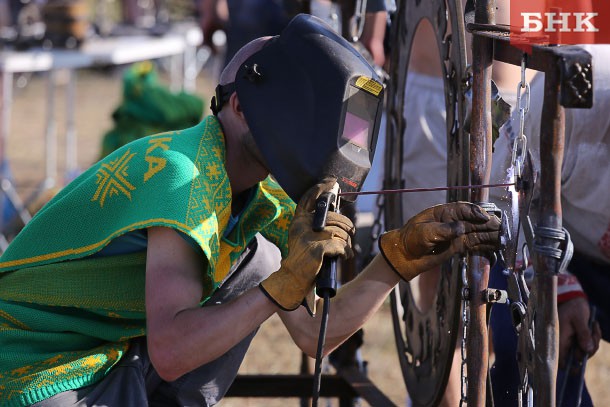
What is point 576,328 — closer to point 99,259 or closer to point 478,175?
point 478,175

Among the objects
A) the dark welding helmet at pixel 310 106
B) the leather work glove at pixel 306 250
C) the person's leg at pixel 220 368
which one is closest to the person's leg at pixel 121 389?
the person's leg at pixel 220 368

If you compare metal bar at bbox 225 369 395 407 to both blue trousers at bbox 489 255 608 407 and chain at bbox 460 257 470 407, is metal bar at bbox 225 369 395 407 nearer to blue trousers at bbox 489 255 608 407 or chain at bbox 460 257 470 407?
blue trousers at bbox 489 255 608 407

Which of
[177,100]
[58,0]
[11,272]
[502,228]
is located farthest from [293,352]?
[58,0]

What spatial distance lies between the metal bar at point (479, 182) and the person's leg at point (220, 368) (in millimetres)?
687

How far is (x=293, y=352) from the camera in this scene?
4582 mm

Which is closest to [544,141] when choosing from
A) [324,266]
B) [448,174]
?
[324,266]

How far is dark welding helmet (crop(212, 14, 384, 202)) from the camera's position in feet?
5.84

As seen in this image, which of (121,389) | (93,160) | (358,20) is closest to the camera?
(121,389)

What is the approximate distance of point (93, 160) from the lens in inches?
323

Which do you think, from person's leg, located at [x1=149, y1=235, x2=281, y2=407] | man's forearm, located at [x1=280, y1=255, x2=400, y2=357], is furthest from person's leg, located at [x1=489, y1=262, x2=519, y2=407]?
person's leg, located at [x1=149, y1=235, x2=281, y2=407]

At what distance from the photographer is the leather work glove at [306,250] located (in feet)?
5.52

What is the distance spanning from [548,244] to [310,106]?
0.54m

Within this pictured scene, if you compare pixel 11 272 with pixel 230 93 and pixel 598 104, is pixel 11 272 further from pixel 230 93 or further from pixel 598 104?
pixel 598 104

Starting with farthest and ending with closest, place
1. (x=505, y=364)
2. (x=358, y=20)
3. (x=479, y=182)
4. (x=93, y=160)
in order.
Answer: (x=93, y=160)
(x=358, y=20)
(x=505, y=364)
(x=479, y=182)
